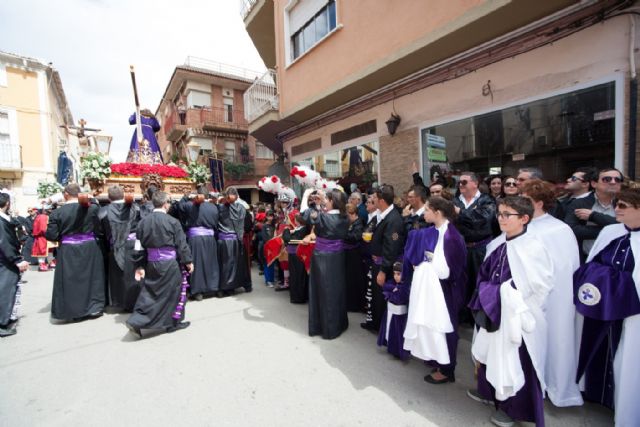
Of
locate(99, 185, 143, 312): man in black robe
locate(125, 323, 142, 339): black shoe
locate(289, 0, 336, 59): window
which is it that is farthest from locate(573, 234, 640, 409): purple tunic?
locate(289, 0, 336, 59): window

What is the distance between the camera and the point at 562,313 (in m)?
2.49

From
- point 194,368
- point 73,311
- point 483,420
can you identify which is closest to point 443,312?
point 483,420

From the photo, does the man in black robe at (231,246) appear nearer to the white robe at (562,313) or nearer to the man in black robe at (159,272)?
the man in black robe at (159,272)

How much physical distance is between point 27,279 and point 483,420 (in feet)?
37.3

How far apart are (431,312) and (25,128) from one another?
23653mm

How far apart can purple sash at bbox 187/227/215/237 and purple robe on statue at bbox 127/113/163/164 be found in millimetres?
2583

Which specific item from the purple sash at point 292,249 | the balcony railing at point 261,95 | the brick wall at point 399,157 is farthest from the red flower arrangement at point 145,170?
the brick wall at point 399,157

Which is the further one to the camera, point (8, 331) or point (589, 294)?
point (8, 331)

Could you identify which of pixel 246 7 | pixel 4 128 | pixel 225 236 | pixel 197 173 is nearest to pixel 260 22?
pixel 246 7

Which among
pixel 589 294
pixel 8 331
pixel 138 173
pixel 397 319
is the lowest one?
pixel 8 331

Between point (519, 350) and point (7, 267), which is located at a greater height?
point (7, 267)

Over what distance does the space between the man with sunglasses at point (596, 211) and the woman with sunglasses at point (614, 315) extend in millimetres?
523

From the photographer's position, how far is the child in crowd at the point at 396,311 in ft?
10.5

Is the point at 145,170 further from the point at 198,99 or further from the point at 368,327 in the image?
the point at 198,99
